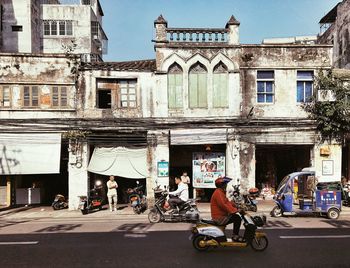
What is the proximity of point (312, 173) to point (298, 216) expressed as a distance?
1.86 metres

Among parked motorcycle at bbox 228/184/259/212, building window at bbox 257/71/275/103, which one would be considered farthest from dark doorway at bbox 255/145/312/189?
parked motorcycle at bbox 228/184/259/212

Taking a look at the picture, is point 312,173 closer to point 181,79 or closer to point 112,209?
point 181,79

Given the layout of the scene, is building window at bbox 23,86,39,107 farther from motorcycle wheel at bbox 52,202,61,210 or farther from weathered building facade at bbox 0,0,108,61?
weathered building facade at bbox 0,0,108,61

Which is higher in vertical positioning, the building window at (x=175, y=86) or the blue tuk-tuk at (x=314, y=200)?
the building window at (x=175, y=86)

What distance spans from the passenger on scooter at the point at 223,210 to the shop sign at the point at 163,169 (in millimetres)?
10272

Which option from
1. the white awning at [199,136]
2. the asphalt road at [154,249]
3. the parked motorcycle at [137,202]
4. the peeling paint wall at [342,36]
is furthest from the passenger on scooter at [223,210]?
the peeling paint wall at [342,36]

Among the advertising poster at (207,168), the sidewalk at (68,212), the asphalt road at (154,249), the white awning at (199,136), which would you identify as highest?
the white awning at (199,136)

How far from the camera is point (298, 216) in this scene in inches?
612

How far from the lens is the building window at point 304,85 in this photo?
19969mm

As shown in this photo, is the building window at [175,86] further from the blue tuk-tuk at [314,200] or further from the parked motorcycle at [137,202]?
the blue tuk-tuk at [314,200]

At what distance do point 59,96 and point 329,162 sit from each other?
46.9 ft

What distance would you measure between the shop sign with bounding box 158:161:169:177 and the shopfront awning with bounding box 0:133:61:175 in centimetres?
507

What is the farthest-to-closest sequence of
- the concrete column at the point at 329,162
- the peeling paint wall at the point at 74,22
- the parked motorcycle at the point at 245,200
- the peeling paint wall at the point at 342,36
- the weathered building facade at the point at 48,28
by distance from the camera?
the peeling paint wall at the point at 74,22 < the weathered building facade at the point at 48,28 < the peeling paint wall at the point at 342,36 < the concrete column at the point at 329,162 < the parked motorcycle at the point at 245,200

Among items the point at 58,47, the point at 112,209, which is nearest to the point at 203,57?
the point at 112,209
